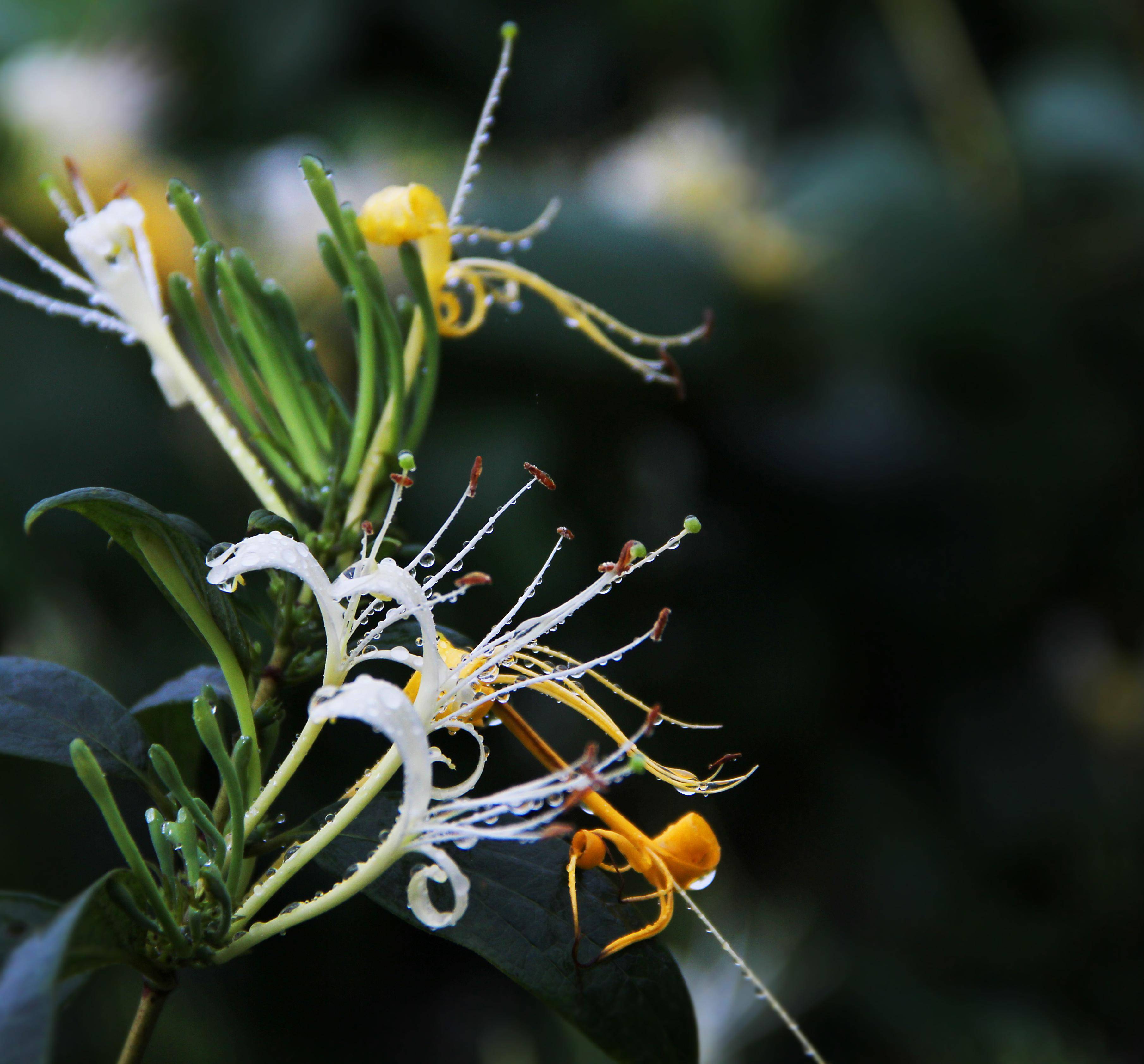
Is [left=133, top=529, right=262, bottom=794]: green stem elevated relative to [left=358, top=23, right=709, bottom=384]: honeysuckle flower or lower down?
lower down

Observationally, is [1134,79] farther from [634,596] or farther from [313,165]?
[313,165]

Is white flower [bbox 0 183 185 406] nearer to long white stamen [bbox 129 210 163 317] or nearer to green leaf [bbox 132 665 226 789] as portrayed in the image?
long white stamen [bbox 129 210 163 317]

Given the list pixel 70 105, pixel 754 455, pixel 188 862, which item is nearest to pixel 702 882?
pixel 188 862

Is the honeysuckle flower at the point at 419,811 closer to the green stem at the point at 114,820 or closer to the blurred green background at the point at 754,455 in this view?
the green stem at the point at 114,820

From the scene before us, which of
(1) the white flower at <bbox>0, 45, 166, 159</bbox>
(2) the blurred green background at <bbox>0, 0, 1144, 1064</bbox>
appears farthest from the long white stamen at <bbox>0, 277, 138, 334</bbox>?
(1) the white flower at <bbox>0, 45, 166, 159</bbox>

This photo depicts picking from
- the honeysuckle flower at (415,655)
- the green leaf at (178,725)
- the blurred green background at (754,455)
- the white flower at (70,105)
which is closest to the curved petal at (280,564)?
the honeysuckle flower at (415,655)

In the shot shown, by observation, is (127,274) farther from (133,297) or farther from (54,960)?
(54,960)
